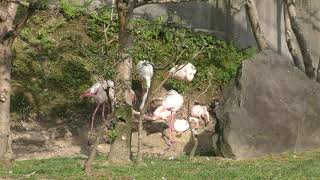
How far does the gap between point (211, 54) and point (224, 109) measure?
568 centimetres

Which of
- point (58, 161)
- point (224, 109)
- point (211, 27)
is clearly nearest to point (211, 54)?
point (211, 27)

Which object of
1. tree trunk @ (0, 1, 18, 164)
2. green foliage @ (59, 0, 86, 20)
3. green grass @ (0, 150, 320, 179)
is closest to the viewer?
green grass @ (0, 150, 320, 179)

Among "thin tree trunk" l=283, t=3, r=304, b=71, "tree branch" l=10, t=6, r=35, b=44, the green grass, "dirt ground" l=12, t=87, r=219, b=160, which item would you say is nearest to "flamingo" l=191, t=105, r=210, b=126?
"dirt ground" l=12, t=87, r=219, b=160

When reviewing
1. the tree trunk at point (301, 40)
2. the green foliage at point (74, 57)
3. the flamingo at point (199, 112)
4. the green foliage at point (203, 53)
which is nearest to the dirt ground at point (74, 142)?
the flamingo at point (199, 112)

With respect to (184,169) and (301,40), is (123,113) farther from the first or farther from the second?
(301,40)

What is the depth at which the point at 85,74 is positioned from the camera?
14195 mm

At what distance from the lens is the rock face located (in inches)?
381

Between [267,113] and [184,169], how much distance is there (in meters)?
1.89

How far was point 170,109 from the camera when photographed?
37.1ft

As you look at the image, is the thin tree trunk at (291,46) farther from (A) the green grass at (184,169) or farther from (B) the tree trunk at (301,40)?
(A) the green grass at (184,169)

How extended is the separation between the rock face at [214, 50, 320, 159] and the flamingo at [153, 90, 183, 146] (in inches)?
44.9

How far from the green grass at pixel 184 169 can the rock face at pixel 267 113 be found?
228 mm

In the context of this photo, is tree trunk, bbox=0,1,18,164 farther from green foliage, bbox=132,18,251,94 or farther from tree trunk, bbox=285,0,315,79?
tree trunk, bbox=285,0,315,79

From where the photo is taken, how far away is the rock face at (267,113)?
969 centimetres
